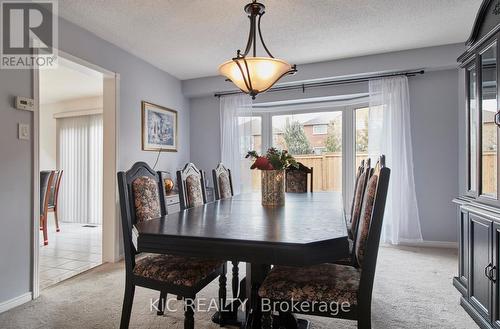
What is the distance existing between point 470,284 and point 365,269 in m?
1.36

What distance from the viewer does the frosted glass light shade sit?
2.00 meters

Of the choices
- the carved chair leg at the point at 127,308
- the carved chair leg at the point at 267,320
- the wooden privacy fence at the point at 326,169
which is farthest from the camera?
the wooden privacy fence at the point at 326,169

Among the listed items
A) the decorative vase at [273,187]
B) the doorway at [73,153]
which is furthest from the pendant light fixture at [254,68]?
the doorway at [73,153]

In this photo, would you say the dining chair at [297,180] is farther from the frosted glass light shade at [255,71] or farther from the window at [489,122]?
the window at [489,122]

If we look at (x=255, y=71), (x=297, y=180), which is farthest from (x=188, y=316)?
(x=297, y=180)

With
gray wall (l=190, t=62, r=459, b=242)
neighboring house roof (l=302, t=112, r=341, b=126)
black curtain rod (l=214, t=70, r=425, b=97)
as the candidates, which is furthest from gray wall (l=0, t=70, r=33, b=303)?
gray wall (l=190, t=62, r=459, b=242)

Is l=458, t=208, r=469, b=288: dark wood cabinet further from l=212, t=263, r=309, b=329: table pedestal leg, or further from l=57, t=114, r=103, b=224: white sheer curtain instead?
l=57, t=114, r=103, b=224: white sheer curtain

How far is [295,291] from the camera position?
1299 millimetres

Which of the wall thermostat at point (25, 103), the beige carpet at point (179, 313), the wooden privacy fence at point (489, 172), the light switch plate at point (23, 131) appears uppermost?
the wall thermostat at point (25, 103)

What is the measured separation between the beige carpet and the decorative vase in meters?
0.87

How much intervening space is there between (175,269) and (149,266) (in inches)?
6.6

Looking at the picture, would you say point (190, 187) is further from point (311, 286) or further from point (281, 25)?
point (281, 25)

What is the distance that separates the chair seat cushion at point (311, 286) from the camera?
127 cm
